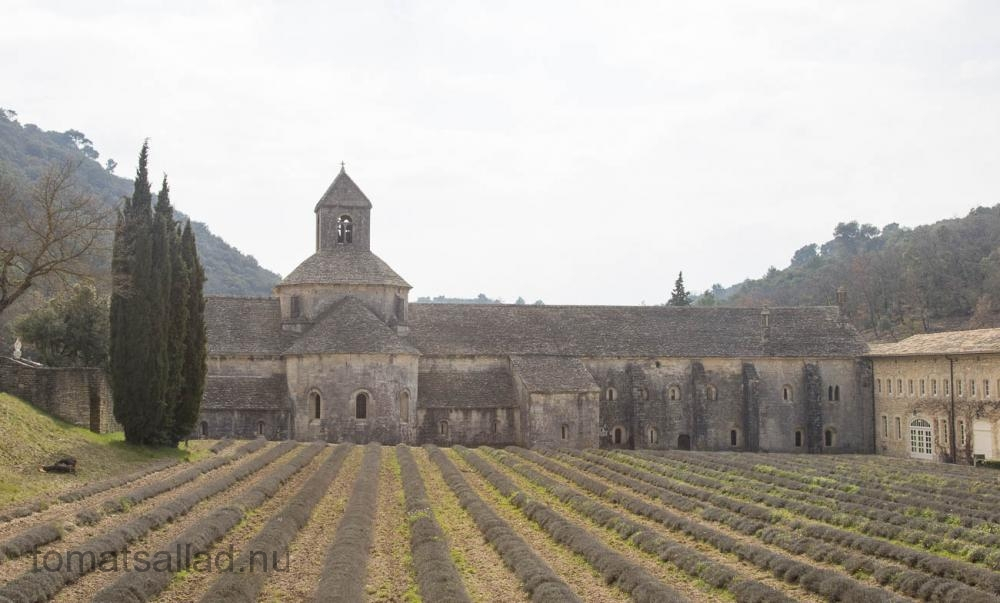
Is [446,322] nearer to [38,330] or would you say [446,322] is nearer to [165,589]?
[38,330]

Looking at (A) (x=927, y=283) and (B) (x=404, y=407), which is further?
(A) (x=927, y=283)

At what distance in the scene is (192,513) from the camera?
83.6ft

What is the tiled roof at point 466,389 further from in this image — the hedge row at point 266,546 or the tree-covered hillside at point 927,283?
the tree-covered hillside at point 927,283

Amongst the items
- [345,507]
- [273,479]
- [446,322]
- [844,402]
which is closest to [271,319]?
[446,322]

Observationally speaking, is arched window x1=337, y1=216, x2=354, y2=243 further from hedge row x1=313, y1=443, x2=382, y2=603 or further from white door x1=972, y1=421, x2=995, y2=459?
white door x1=972, y1=421, x2=995, y2=459

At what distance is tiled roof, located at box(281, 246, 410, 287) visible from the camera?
55875mm

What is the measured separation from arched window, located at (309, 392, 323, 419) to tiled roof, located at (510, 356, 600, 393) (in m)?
11.0

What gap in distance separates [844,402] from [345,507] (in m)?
42.6

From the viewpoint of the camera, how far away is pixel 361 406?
2025 inches

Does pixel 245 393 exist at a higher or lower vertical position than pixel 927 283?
lower

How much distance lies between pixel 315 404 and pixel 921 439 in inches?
1316

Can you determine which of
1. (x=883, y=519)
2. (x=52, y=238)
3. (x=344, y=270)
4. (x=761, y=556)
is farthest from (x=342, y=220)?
(x=761, y=556)

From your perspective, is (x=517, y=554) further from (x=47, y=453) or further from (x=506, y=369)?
(x=506, y=369)

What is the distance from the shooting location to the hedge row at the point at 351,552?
675 inches
